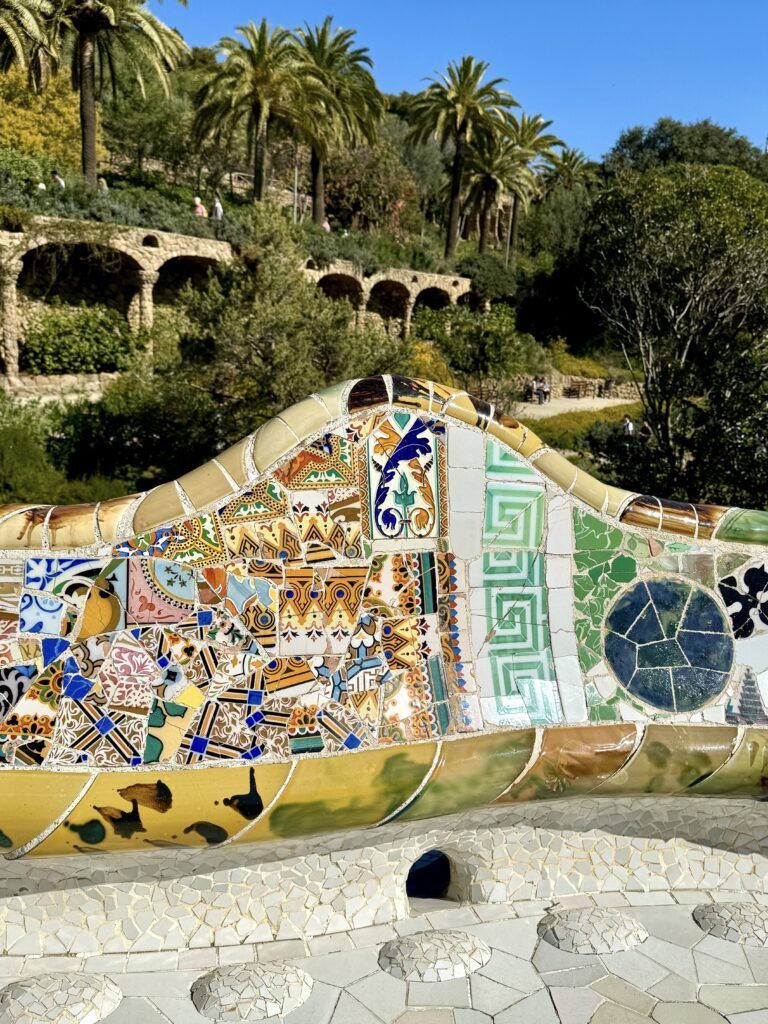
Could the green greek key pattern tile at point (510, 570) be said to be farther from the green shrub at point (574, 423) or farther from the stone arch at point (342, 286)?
the stone arch at point (342, 286)

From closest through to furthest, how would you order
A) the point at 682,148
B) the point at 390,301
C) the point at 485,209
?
the point at 390,301 → the point at 485,209 → the point at 682,148

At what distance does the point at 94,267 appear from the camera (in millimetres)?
14742

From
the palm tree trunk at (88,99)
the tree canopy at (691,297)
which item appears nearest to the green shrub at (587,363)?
the tree canopy at (691,297)

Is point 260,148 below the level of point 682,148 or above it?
below

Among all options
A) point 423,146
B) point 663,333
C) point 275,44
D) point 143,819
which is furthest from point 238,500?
point 423,146

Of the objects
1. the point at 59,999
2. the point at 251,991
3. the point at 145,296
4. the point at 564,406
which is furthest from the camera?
the point at 564,406

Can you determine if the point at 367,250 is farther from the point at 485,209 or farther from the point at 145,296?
the point at 145,296

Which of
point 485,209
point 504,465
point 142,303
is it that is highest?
point 485,209

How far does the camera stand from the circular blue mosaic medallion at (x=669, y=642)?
3791mm

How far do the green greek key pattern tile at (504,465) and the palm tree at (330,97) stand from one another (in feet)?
51.6

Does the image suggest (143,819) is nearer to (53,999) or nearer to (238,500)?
(53,999)

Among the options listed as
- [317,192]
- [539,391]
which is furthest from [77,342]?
[539,391]

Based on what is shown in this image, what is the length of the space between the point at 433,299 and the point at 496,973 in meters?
21.6

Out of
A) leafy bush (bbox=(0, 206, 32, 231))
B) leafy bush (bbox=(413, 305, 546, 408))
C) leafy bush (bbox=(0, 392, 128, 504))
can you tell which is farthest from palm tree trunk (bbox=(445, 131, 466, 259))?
leafy bush (bbox=(0, 392, 128, 504))
